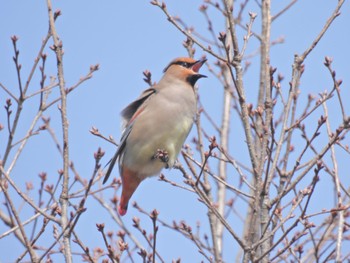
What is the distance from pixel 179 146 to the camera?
186 inches

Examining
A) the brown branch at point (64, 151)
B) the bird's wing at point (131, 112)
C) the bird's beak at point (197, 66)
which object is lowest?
the brown branch at point (64, 151)

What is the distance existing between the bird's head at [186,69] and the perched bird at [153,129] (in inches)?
0.9

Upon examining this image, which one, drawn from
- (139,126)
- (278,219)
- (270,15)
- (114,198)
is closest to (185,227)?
(278,219)

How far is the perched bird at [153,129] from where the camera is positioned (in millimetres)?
Result: 4750

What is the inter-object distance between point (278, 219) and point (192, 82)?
1.57 metres

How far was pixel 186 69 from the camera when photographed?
532cm

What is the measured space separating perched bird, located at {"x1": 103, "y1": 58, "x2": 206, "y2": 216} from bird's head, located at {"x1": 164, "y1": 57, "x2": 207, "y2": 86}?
0.02 meters

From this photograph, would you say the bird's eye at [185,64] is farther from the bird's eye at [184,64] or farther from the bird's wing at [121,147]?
the bird's wing at [121,147]

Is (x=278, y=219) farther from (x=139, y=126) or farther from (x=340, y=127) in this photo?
(x=139, y=126)

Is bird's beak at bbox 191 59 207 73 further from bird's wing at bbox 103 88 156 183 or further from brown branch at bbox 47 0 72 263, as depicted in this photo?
brown branch at bbox 47 0 72 263

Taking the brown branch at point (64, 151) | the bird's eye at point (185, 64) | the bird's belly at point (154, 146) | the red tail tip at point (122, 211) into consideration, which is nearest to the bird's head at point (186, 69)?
the bird's eye at point (185, 64)

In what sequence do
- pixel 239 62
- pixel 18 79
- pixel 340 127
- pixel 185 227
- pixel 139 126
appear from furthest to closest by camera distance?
1. pixel 139 126
2. pixel 18 79
3. pixel 185 227
4. pixel 239 62
5. pixel 340 127

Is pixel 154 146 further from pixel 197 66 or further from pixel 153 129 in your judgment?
pixel 197 66

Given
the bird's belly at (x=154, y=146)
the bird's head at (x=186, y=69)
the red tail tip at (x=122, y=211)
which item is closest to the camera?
the bird's belly at (x=154, y=146)
